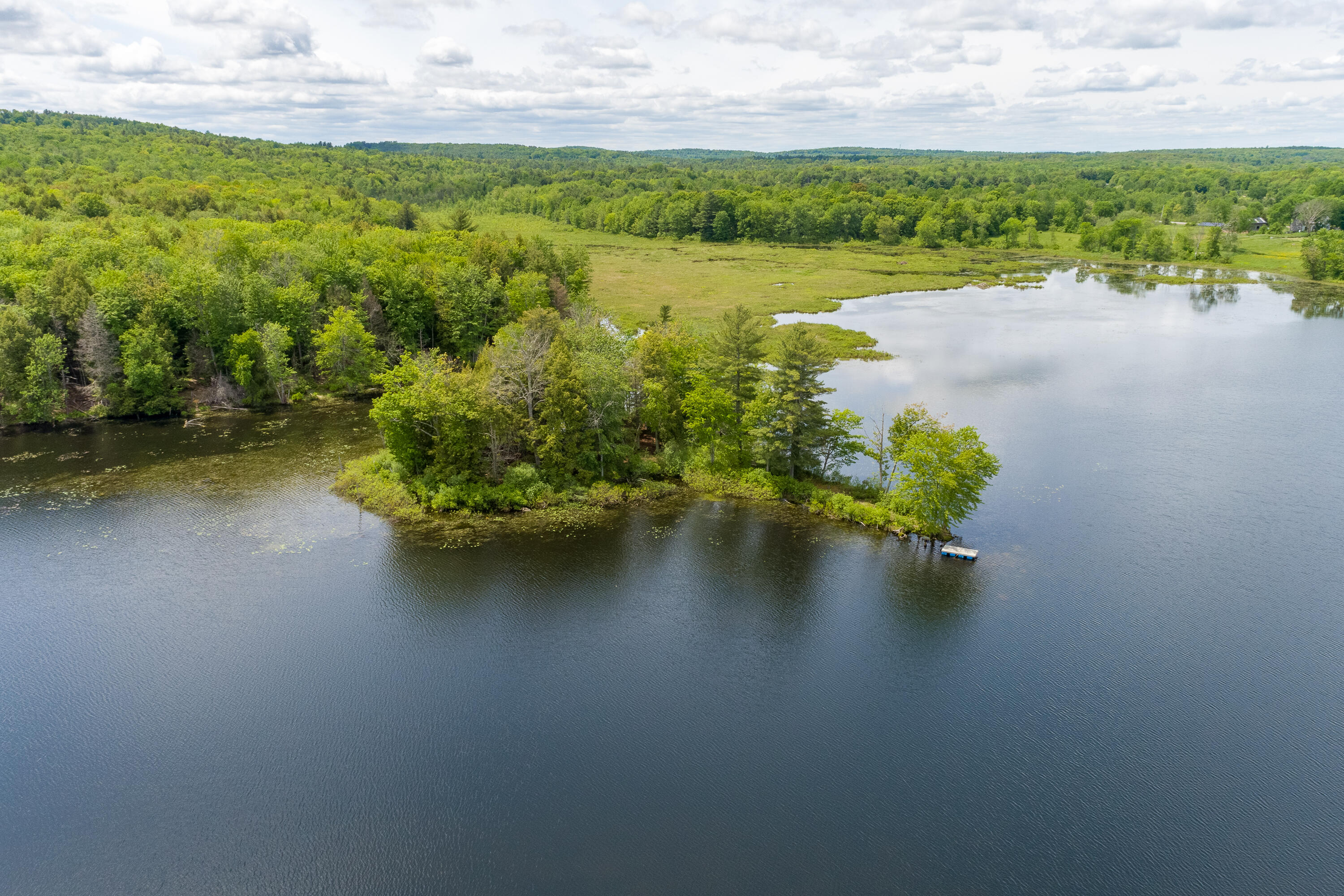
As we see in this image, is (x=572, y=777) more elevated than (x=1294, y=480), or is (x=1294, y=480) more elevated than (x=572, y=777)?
(x=1294, y=480)

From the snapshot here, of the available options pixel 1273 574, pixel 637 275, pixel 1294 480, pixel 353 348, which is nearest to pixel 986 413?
pixel 1294 480

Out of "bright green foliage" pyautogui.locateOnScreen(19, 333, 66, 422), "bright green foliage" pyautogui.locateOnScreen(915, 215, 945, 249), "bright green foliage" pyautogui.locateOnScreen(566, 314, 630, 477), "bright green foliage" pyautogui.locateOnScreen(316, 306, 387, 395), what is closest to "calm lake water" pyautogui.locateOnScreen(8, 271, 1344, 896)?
"bright green foliage" pyautogui.locateOnScreen(566, 314, 630, 477)

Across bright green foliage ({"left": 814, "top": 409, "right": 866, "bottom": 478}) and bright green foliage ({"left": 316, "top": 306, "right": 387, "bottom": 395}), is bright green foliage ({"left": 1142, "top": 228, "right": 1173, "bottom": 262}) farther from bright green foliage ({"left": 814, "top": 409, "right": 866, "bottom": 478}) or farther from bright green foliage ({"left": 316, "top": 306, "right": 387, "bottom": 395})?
bright green foliage ({"left": 316, "top": 306, "right": 387, "bottom": 395})

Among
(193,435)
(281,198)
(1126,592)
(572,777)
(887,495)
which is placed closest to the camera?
(572,777)

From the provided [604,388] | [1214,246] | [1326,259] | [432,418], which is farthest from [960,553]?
[1214,246]

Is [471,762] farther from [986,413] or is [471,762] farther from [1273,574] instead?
[986,413]

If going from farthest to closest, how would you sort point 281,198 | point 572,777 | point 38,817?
point 281,198 → point 572,777 → point 38,817

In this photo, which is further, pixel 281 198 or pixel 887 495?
pixel 281 198
